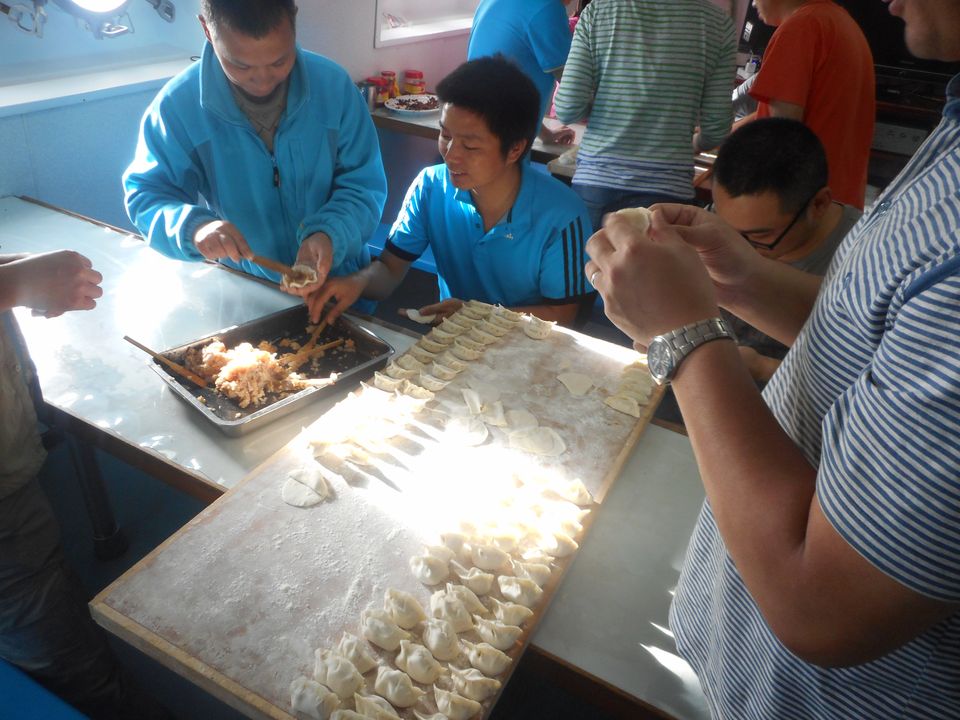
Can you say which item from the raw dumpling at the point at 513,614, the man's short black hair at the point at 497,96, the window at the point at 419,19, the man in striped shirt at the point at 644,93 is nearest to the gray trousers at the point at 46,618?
the raw dumpling at the point at 513,614

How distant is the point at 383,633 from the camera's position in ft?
3.36

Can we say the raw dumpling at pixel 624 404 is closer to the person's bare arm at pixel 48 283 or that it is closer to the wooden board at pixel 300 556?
the wooden board at pixel 300 556

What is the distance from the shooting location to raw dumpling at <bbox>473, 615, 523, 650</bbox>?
3.48 ft

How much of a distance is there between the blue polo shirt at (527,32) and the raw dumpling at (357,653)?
9.99 ft

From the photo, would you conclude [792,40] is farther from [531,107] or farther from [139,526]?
[139,526]

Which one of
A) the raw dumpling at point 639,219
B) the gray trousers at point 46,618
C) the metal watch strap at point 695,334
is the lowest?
the gray trousers at point 46,618

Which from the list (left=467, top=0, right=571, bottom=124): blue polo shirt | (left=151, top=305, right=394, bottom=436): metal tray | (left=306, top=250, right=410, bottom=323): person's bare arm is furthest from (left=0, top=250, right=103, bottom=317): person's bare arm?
(left=467, top=0, right=571, bottom=124): blue polo shirt

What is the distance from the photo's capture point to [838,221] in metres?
2.07

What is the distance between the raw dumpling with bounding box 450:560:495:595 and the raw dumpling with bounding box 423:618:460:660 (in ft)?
0.33

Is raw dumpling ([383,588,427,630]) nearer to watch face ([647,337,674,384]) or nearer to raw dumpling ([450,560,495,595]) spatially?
raw dumpling ([450,560,495,595])

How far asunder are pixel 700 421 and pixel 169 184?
2.04 m

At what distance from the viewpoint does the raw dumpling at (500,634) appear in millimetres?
1062

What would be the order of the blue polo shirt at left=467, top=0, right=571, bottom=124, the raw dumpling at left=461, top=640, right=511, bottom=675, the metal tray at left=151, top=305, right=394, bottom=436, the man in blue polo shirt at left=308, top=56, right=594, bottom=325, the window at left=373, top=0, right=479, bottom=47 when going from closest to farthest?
the raw dumpling at left=461, top=640, right=511, bottom=675
the metal tray at left=151, top=305, right=394, bottom=436
the man in blue polo shirt at left=308, top=56, right=594, bottom=325
the blue polo shirt at left=467, top=0, right=571, bottom=124
the window at left=373, top=0, right=479, bottom=47

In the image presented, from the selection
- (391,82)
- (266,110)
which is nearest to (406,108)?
(391,82)
